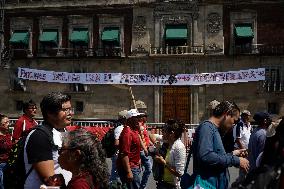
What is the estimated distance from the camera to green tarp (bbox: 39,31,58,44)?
30.4 metres

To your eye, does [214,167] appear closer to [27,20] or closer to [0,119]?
[0,119]

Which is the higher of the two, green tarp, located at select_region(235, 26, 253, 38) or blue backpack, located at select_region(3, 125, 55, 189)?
green tarp, located at select_region(235, 26, 253, 38)

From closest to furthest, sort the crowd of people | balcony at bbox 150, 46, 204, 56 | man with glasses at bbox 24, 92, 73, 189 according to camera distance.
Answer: the crowd of people < man with glasses at bbox 24, 92, 73, 189 < balcony at bbox 150, 46, 204, 56

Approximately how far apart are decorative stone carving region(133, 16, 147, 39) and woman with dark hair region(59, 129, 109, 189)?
26.0 m

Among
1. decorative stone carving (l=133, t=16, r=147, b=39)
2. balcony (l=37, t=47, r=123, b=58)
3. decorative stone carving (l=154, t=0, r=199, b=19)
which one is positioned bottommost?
balcony (l=37, t=47, r=123, b=58)

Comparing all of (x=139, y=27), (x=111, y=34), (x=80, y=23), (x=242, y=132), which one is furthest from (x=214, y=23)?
(x=242, y=132)

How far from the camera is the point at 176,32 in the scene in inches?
1122

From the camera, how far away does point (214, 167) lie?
463cm

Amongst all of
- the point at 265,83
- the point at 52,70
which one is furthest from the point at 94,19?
the point at 265,83

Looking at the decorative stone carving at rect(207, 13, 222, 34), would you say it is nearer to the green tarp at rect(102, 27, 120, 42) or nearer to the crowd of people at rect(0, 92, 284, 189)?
the green tarp at rect(102, 27, 120, 42)

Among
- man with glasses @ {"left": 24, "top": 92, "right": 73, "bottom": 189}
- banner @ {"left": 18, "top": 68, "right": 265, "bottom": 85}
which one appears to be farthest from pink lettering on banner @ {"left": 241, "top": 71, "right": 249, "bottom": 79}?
man with glasses @ {"left": 24, "top": 92, "right": 73, "bottom": 189}

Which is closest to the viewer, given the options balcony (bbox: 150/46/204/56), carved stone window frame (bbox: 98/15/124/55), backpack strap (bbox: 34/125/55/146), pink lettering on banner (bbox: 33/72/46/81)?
backpack strap (bbox: 34/125/55/146)

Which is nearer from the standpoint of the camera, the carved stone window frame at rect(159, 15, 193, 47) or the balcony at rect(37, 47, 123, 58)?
the carved stone window frame at rect(159, 15, 193, 47)

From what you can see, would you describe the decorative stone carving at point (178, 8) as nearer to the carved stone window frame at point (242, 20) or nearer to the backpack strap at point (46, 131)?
the carved stone window frame at point (242, 20)
